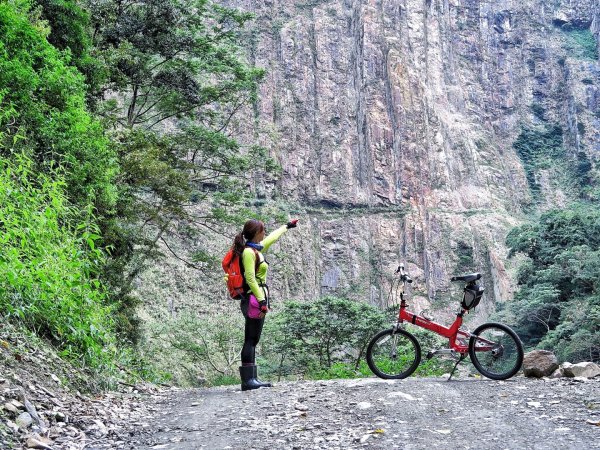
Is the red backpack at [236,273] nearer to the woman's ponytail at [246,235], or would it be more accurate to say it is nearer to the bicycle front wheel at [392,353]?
the woman's ponytail at [246,235]

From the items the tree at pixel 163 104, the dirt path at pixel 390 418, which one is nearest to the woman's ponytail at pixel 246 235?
the dirt path at pixel 390 418

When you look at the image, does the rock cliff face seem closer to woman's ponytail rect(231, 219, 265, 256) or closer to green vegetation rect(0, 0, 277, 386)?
green vegetation rect(0, 0, 277, 386)

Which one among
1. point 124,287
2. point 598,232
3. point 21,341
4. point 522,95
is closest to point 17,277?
point 21,341

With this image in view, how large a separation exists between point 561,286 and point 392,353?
23.9 meters

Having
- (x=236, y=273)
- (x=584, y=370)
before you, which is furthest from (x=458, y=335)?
(x=236, y=273)

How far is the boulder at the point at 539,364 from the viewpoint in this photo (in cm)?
687

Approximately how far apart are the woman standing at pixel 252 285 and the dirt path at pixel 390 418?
1.72 feet

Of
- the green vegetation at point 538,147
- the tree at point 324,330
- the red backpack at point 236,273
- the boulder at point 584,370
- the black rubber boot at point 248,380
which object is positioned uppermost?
the green vegetation at point 538,147

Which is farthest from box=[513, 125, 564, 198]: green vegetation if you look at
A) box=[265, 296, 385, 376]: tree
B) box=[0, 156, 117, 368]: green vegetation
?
box=[0, 156, 117, 368]: green vegetation

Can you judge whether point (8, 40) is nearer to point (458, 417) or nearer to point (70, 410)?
point (70, 410)

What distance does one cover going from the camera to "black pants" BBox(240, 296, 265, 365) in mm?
6684

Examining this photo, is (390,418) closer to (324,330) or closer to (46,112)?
(46,112)

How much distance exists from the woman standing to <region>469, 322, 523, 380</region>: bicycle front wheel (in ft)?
7.82

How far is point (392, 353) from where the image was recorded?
24.5 feet
